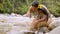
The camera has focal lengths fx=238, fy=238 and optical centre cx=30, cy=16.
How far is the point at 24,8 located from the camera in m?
16.7

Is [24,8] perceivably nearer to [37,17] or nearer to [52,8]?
[52,8]

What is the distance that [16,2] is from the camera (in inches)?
692

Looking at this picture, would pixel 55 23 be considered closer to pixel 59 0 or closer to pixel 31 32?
pixel 31 32

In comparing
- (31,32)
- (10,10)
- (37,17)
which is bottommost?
(10,10)

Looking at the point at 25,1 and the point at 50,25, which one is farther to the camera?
the point at 25,1

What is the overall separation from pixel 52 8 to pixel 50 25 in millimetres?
10064

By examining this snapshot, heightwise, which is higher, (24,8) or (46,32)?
(46,32)

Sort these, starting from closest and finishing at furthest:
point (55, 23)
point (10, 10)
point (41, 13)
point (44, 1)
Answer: point (41, 13) < point (55, 23) < point (10, 10) < point (44, 1)

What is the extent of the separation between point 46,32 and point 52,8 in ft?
34.0

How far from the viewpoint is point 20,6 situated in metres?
17.6

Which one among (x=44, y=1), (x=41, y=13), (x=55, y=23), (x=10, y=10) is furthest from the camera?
(x=44, y=1)

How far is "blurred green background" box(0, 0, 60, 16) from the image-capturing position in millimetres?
16047

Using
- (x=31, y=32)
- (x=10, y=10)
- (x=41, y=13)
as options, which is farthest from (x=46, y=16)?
(x=10, y=10)

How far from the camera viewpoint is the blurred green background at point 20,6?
16.0 m
